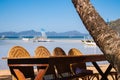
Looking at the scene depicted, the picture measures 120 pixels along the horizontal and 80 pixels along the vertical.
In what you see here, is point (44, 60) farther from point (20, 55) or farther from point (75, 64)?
point (75, 64)

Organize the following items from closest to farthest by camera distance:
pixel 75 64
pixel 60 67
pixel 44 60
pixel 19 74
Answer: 1. pixel 44 60
2. pixel 19 74
3. pixel 60 67
4. pixel 75 64

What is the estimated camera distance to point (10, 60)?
429 cm

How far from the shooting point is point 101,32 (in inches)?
101

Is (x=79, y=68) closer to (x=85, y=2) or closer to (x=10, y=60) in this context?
(x=10, y=60)

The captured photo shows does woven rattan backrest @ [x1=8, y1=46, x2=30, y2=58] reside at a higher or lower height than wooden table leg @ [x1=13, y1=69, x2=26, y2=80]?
higher

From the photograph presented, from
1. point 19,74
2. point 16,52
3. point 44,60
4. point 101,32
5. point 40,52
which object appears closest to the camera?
point 101,32

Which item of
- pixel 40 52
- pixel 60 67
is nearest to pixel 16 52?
pixel 40 52

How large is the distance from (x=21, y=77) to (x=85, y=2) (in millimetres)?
1825

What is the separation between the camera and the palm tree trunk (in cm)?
247

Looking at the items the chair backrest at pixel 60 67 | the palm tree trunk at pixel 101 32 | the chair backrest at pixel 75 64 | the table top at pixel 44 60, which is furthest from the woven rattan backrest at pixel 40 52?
the palm tree trunk at pixel 101 32

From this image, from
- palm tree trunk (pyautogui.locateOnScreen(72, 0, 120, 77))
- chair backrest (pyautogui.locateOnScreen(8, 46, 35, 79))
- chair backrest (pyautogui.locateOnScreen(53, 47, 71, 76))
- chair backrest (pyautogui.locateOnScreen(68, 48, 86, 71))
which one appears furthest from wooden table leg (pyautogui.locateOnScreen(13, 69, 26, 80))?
palm tree trunk (pyautogui.locateOnScreen(72, 0, 120, 77))

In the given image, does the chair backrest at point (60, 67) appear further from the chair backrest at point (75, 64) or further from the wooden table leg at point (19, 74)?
the wooden table leg at point (19, 74)

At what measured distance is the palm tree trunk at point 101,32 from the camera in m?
2.47

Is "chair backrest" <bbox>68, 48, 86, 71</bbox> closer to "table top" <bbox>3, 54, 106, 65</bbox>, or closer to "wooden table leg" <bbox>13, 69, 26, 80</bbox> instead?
"table top" <bbox>3, 54, 106, 65</bbox>
